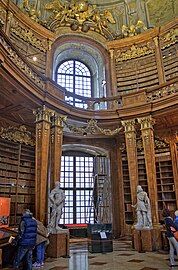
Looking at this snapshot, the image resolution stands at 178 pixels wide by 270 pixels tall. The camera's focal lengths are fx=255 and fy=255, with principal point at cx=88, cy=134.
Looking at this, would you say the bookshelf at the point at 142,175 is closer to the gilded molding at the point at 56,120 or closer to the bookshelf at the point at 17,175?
the gilded molding at the point at 56,120

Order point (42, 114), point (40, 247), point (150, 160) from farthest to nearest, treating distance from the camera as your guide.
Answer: point (150, 160) → point (42, 114) → point (40, 247)

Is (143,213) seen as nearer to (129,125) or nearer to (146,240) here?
(146,240)

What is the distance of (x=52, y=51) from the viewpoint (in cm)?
1010

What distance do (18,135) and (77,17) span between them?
6.09m

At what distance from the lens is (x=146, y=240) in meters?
6.42

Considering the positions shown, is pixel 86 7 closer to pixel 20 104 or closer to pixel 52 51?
pixel 52 51

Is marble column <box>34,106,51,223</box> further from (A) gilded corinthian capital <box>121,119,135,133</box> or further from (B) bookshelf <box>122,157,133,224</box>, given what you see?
(B) bookshelf <box>122,157,133,224</box>

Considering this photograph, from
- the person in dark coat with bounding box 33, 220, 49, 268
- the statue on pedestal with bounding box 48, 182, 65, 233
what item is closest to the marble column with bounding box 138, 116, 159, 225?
the statue on pedestal with bounding box 48, 182, 65, 233

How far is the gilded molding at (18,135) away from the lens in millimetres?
7238

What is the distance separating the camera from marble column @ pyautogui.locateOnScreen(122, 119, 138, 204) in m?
7.65

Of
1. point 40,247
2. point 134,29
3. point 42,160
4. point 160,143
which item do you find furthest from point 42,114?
point 134,29

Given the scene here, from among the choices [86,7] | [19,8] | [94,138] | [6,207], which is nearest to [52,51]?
[19,8]

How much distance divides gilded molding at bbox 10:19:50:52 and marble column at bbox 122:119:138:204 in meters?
4.37

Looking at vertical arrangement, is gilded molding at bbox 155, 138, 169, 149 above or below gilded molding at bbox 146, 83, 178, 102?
below
